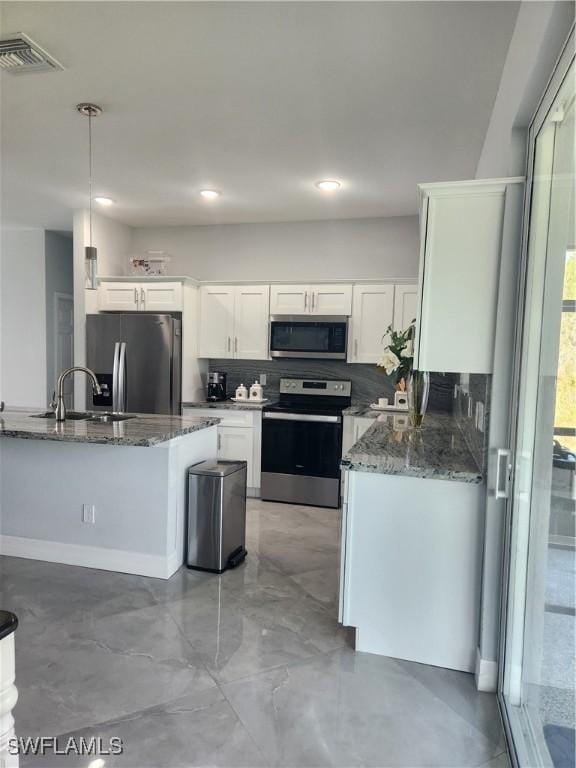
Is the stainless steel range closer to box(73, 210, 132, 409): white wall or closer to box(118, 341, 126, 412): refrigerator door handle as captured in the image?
box(118, 341, 126, 412): refrigerator door handle

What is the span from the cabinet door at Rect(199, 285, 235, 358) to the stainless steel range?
0.89 m

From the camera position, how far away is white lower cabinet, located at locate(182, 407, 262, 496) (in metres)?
4.78

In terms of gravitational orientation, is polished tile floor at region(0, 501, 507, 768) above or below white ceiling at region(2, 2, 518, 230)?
below

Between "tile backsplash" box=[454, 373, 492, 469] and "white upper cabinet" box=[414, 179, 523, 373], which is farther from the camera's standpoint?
"tile backsplash" box=[454, 373, 492, 469]

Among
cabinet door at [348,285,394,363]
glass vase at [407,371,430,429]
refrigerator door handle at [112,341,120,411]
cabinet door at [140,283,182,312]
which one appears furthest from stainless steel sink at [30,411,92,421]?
cabinet door at [348,285,394,363]

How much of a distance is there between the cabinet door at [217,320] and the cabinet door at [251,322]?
66 millimetres

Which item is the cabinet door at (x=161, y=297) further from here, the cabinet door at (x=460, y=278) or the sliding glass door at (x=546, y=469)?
the sliding glass door at (x=546, y=469)

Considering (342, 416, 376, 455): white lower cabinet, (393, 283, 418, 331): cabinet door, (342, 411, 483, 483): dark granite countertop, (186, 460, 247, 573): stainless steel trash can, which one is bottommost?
(186, 460, 247, 573): stainless steel trash can

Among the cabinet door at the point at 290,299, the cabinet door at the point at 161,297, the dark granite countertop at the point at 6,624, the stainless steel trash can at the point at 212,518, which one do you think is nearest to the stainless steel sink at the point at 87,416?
the stainless steel trash can at the point at 212,518

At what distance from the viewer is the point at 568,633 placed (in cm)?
124

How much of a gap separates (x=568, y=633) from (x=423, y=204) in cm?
165

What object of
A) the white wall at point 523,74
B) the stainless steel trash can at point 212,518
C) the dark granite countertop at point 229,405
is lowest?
the stainless steel trash can at point 212,518

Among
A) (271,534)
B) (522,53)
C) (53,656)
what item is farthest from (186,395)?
(522,53)

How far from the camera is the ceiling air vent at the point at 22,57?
2.22 metres
